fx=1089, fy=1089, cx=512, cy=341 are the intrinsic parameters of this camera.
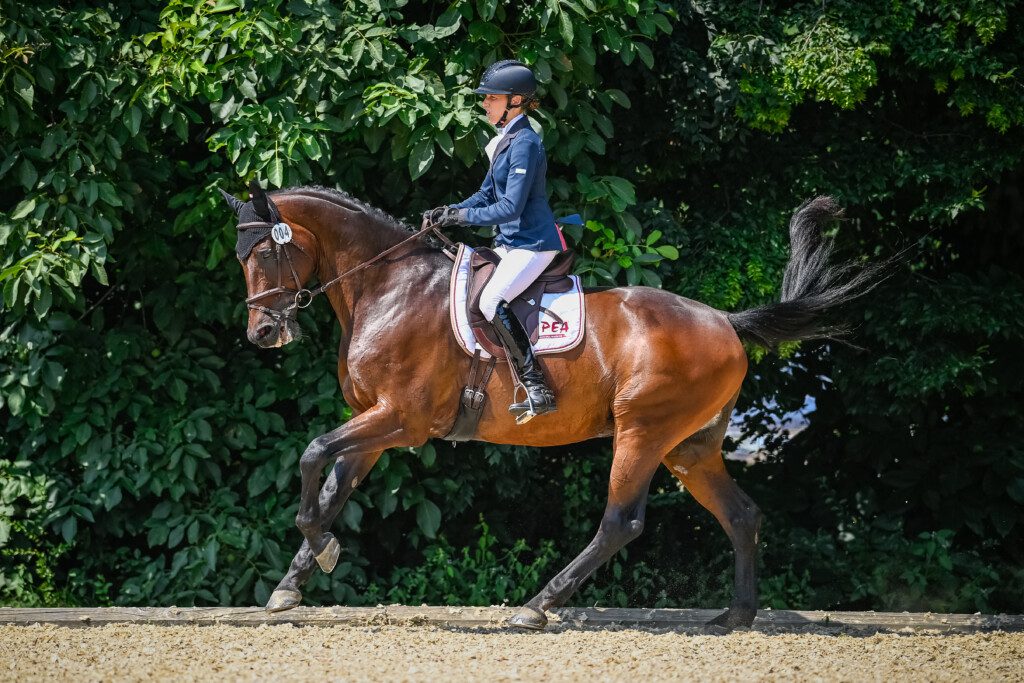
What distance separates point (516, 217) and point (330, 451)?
161 centimetres

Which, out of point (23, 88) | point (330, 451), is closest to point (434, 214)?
point (330, 451)

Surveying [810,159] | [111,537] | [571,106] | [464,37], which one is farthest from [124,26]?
[810,159]

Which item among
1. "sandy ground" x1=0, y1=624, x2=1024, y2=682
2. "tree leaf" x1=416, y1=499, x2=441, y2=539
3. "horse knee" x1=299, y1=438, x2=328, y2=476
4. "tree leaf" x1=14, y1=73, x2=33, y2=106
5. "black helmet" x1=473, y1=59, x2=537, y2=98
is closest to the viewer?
"sandy ground" x1=0, y1=624, x2=1024, y2=682

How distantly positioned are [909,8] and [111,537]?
22.8 ft

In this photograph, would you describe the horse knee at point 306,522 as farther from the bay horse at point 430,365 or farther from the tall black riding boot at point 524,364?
the tall black riding boot at point 524,364

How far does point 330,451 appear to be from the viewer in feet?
19.2

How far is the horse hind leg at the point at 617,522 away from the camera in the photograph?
6.01 metres

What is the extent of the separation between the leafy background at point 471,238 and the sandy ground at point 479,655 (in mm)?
1807

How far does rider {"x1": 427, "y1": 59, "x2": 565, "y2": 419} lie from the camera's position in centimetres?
589

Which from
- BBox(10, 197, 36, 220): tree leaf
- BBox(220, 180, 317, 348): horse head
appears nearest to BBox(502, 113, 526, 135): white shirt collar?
BBox(220, 180, 317, 348): horse head

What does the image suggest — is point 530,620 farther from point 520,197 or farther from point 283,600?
point 520,197

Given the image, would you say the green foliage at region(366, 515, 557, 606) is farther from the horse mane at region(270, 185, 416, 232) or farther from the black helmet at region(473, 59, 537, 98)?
the black helmet at region(473, 59, 537, 98)

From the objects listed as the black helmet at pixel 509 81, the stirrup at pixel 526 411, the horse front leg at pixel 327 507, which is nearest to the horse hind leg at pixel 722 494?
the stirrup at pixel 526 411

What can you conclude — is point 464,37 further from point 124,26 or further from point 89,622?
point 89,622
